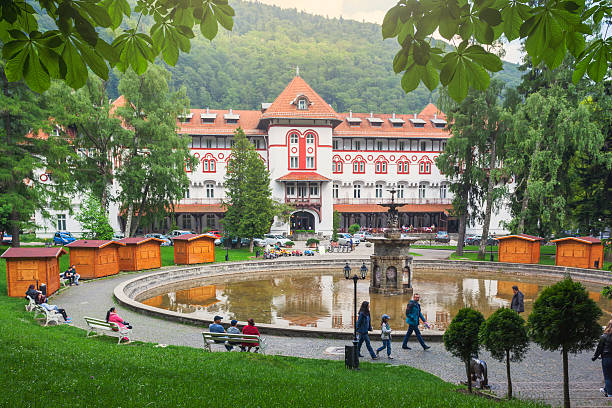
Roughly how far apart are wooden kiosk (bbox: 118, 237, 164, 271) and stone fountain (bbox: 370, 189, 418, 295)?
13268 mm

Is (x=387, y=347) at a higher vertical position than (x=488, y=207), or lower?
lower

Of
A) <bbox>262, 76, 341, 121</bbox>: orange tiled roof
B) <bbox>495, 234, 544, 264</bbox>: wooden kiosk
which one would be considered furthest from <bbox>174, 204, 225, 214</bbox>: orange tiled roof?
<bbox>495, 234, 544, 264</bbox>: wooden kiosk

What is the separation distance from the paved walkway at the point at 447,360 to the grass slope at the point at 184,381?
134 cm

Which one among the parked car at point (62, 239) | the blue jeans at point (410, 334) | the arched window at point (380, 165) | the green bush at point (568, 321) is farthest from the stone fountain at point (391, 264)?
the arched window at point (380, 165)

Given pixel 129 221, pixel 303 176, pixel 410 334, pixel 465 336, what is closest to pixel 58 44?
pixel 465 336

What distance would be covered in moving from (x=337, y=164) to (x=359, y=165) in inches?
110

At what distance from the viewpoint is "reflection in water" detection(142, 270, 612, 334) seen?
15398 mm

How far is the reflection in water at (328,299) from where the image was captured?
15398 millimetres

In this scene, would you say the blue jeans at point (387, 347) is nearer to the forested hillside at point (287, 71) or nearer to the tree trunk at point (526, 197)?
the tree trunk at point (526, 197)

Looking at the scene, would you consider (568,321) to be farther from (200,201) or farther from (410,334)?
(200,201)

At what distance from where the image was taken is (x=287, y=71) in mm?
91000

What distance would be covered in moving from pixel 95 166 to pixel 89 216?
5769 mm

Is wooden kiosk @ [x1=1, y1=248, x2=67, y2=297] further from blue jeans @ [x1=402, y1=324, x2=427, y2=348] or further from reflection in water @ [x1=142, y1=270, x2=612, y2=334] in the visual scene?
blue jeans @ [x1=402, y1=324, x2=427, y2=348]

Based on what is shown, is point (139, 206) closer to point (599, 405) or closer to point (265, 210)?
point (265, 210)
